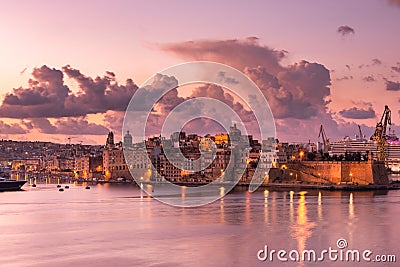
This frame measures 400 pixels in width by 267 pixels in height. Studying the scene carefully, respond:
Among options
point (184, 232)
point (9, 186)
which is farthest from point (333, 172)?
point (184, 232)

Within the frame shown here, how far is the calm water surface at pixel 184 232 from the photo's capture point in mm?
14164

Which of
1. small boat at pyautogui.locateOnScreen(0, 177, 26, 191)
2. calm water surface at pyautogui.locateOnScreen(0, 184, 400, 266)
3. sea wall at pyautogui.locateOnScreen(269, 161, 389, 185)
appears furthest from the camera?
small boat at pyautogui.locateOnScreen(0, 177, 26, 191)

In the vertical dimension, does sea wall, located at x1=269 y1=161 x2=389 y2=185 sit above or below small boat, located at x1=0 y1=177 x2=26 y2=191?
above

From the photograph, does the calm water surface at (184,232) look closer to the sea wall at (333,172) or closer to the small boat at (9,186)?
the sea wall at (333,172)

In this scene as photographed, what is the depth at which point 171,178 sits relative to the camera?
2349 inches

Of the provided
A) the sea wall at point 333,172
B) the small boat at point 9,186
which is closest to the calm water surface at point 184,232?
the sea wall at point 333,172

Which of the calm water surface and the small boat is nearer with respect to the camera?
the calm water surface

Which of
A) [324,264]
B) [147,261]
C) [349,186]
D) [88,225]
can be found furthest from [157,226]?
[349,186]

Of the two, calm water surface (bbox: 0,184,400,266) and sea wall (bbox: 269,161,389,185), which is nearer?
calm water surface (bbox: 0,184,400,266)

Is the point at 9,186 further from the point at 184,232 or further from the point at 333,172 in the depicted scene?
the point at 184,232

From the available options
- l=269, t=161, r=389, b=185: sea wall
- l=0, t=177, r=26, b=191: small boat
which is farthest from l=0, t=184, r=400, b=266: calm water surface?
l=0, t=177, r=26, b=191: small boat

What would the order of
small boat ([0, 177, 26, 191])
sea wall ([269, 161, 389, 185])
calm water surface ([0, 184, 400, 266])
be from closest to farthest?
calm water surface ([0, 184, 400, 266]), sea wall ([269, 161, 389, 185]), small boat ([0, 177, 26, 191])

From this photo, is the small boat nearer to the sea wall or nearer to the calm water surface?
the calm water surface

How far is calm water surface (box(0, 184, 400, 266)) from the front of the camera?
1416 centimetres
